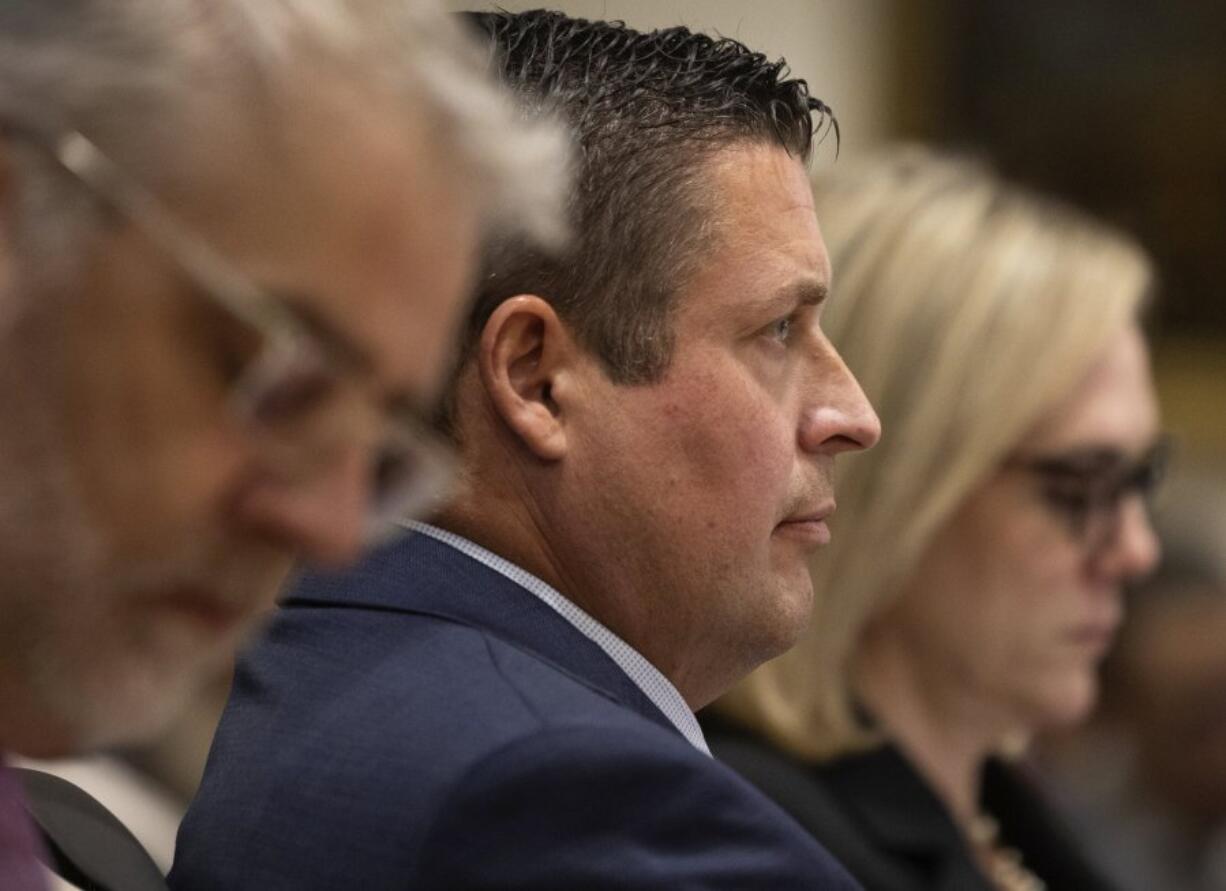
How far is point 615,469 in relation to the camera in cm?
170

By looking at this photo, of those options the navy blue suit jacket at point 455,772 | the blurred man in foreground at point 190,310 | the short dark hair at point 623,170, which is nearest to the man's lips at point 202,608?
the blurred man in foreground at point 190,310

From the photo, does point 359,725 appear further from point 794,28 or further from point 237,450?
point 794,28

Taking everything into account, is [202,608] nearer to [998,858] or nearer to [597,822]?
[597,822]

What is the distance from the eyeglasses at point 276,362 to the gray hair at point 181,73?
0.01 metres

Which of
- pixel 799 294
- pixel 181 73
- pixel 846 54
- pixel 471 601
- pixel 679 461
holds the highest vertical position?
pixel 181 73

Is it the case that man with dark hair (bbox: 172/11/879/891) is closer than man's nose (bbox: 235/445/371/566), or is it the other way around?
man's nose (bbox: 235/445/371/566)

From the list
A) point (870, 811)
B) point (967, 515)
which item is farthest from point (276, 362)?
point (967, 515)

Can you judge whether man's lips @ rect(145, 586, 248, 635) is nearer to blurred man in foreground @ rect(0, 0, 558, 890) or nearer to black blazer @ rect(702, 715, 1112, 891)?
blurred man in foreground @ rect(0, 0, 558, 890)

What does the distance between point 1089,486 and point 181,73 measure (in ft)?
7.91

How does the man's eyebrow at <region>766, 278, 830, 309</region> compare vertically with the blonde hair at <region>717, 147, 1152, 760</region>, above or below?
above

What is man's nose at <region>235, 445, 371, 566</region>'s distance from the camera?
100cm

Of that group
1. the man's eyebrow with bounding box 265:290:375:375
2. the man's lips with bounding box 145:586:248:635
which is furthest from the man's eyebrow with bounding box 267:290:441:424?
the man's lips with bounding box 145:586:248:635

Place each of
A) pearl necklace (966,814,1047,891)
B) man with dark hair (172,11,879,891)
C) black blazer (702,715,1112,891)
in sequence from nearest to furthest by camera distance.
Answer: man with dark hair (172,11,879,891), black blazer (702,715,1112,891), pearl necklace (966,814,1047,891)

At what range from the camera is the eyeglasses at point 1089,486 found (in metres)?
3.14
